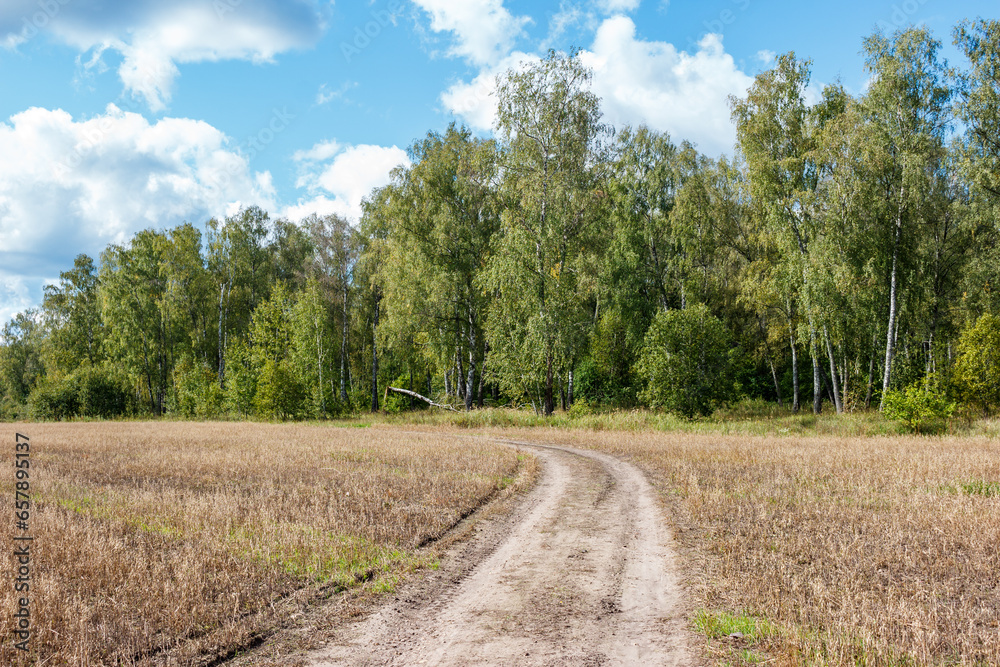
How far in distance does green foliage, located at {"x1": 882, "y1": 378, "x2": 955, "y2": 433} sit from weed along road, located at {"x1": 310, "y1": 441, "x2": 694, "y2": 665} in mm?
20880

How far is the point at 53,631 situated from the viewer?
17.8ft

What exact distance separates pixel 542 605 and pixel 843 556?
4.46m

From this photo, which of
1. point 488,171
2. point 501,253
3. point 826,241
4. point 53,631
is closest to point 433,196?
point 488,171

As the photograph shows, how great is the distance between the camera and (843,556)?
7.70m

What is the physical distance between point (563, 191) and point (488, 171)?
7.64m

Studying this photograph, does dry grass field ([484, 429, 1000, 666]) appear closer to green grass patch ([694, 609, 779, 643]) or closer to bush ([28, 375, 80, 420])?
green grass patch ([694, 609, 779, 643])

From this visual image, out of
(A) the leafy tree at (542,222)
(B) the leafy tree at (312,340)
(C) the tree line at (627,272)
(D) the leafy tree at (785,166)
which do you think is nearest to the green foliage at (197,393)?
(C) the tree line at (627,272)

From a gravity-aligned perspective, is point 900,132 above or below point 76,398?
above

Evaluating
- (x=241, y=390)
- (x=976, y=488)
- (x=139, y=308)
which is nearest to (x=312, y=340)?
(x=241, y=390)

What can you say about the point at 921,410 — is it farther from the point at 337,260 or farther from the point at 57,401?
the point at 57,401

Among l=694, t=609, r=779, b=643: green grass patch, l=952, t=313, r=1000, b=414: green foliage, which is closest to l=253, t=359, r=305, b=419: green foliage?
l=694, t=609, r=779, b=643: green grass patch

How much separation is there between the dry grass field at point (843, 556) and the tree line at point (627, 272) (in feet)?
56.4

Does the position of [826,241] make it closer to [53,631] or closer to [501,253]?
[501,253]

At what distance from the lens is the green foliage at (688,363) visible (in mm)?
31359
